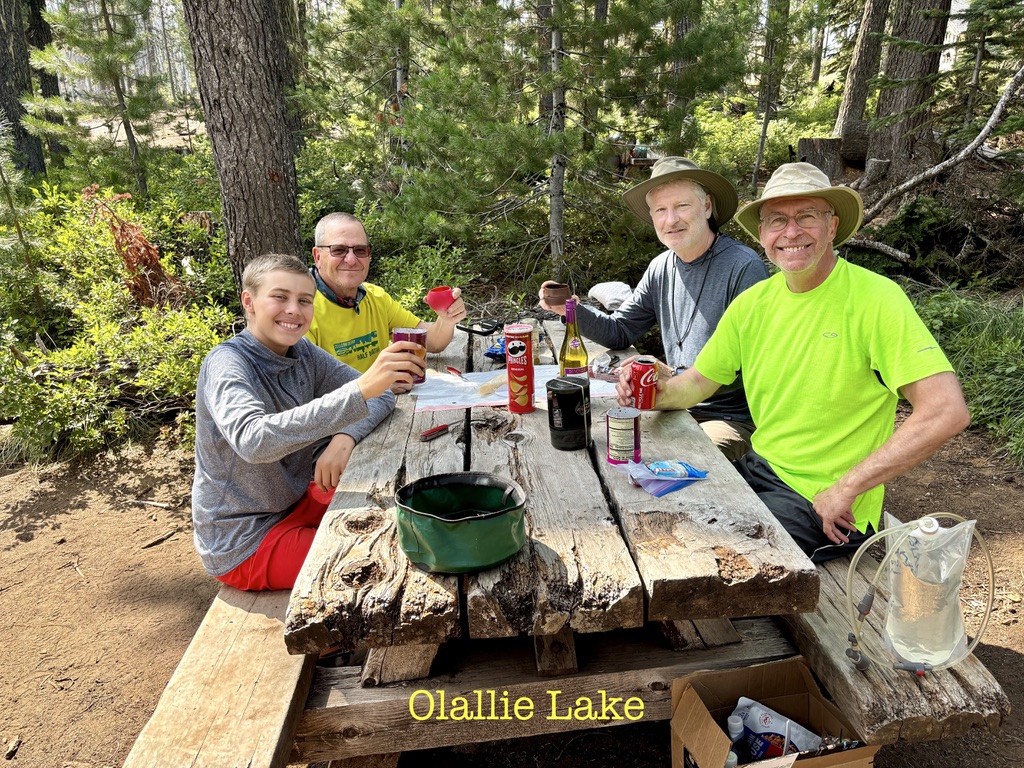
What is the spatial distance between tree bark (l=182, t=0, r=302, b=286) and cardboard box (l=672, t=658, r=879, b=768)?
4018 millimetres

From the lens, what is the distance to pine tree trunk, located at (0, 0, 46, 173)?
10.1 meters

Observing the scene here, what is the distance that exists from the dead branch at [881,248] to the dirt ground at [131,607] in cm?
251

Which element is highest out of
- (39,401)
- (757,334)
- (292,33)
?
(292,33)

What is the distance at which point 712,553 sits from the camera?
58.8 inches

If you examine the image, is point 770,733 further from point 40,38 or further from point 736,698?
point 40,38

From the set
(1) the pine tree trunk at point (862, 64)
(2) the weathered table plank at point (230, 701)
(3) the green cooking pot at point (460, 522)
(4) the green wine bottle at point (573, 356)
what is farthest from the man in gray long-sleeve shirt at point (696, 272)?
(1) the pine tree trunk at point (862, 64)

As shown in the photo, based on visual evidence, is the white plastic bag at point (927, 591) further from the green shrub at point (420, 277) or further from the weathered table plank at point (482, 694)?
the green shrub at point (420, 277)

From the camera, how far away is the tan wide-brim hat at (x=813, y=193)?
83.7 inches

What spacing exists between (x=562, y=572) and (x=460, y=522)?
27 cm

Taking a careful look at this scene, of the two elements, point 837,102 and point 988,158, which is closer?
point 988,158

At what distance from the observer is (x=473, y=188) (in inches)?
219

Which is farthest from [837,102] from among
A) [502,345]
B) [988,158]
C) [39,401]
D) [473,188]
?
[39,401]

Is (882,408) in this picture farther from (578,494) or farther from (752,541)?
(578,494)

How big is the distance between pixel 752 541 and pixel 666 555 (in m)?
0.21
